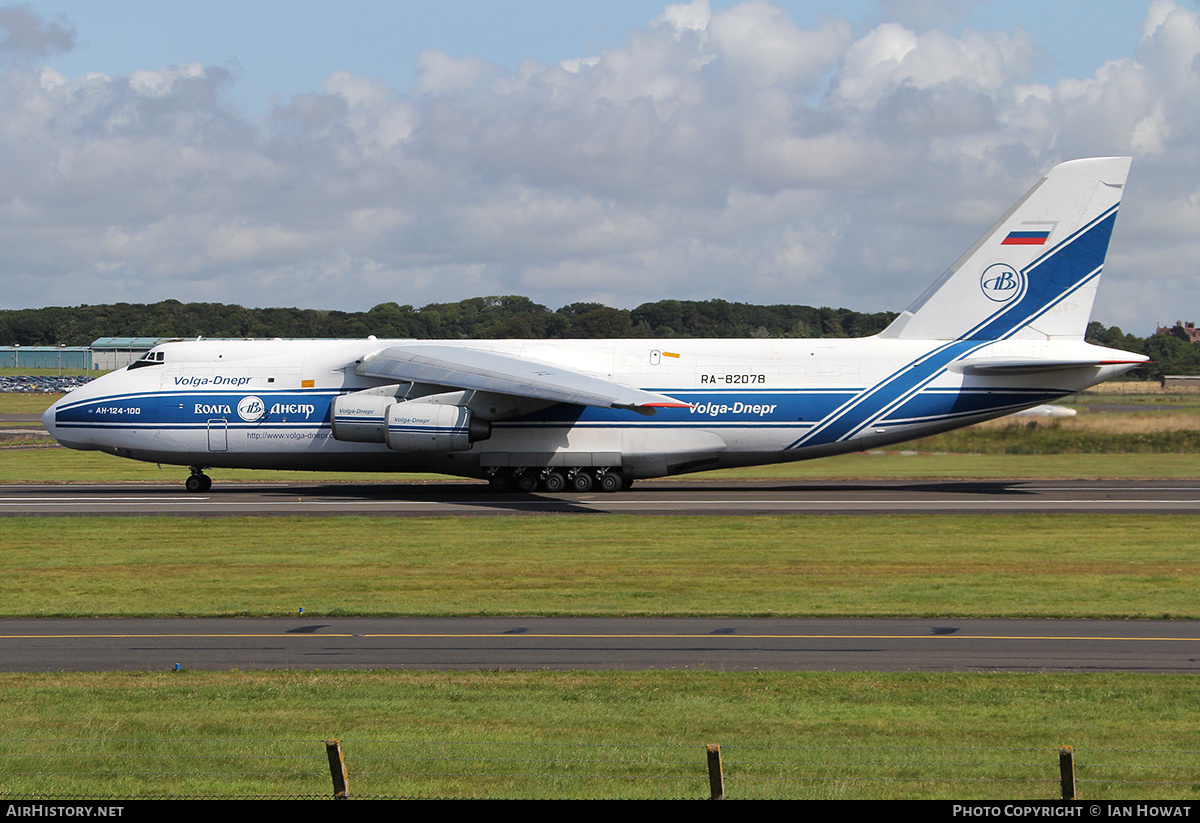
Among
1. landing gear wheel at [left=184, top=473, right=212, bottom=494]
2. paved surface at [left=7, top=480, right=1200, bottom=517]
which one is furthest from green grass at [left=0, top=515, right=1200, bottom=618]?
landing gear wheel at [left=184, top=473, right=212, bottom=494]

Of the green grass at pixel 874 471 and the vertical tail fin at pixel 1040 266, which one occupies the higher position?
the vertical tail fin at pixel 1040 266

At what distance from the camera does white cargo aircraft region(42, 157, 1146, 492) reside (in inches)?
1350

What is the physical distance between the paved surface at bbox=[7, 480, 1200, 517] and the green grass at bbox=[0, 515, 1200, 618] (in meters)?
1.96

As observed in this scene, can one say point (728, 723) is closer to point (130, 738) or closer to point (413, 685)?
point (413, 685)

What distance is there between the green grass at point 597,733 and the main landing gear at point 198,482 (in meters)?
24.5

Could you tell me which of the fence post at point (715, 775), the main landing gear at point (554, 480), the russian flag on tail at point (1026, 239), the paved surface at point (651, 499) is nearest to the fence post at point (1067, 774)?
the fence post at point (715, 775)

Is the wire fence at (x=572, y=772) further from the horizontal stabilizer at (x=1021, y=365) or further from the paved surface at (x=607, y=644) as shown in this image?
the horizontal stabilizer at (x=1021, y=365)

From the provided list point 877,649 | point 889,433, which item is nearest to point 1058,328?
point 889,433

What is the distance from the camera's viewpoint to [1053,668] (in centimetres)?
1382

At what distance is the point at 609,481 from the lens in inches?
1409

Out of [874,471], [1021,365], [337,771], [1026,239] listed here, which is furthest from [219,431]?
[337,771]

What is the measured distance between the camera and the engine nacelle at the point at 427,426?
33.1m

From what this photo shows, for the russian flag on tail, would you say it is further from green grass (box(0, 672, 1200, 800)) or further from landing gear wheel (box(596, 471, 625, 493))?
green grass (box(0, 672, 1200, 800))

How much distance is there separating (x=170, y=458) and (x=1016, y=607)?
92.9 ft
